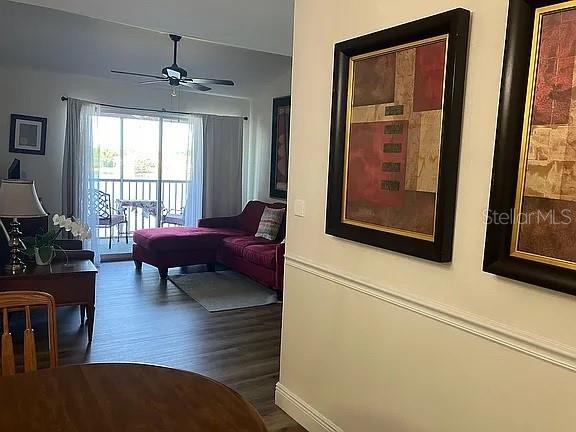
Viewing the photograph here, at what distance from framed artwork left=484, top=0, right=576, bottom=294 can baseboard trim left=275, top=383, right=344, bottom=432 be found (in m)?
1.33

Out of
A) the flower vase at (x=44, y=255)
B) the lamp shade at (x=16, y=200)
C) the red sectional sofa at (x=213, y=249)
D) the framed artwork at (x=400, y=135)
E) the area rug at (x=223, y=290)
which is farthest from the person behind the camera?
the red sectional sofa at (x=213, y=249)

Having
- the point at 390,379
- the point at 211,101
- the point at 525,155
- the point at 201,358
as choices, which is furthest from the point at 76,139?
the point at 525,155

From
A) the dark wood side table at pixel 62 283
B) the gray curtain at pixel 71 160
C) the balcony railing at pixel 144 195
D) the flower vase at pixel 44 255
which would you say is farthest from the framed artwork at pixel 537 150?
the balcony railing at pixel 144 195

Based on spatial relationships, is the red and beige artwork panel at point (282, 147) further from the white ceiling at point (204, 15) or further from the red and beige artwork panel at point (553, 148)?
the red and beige artwork panel at point (553, 148)

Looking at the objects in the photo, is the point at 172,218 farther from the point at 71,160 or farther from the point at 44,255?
the point at 44,255

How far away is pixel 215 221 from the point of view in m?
6.77

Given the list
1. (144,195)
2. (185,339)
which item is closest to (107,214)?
(144,195)

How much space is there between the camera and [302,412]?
2.62 m

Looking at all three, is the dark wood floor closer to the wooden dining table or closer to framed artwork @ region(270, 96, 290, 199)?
the wooden dining table

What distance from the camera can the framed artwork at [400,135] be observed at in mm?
1747

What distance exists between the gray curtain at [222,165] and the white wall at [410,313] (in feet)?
15.3

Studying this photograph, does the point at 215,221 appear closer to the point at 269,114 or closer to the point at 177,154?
the point at 177,154

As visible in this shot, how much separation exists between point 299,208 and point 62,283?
6.71 ft

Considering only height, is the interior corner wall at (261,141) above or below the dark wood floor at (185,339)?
above
